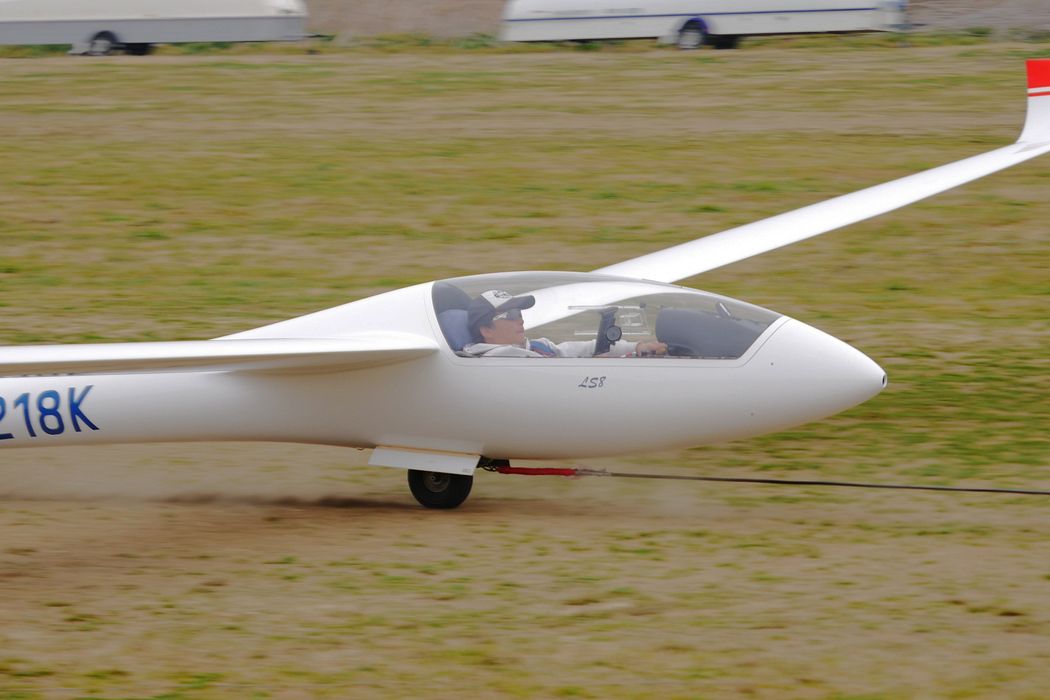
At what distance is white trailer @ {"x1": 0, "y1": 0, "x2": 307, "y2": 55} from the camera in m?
35.2

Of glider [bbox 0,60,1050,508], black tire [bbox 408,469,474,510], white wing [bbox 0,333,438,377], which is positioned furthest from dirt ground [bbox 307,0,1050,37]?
white wing [bbox 0,333,438,377]

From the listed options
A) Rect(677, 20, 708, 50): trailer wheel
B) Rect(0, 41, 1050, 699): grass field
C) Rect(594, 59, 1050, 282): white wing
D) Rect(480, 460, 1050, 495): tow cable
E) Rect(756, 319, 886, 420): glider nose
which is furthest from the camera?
Rect(677, 20, 708, 50): trailer wheel

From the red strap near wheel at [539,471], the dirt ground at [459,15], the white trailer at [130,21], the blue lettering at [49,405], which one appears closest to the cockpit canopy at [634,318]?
the red strap near wheel at [539,471]

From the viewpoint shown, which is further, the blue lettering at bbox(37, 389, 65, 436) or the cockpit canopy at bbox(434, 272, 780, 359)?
the blue lettering at bbox(37, 389, 65, 436)

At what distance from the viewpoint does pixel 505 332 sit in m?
10.2

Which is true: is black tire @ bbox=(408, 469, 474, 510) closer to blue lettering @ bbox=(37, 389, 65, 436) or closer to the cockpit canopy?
the cockpit canopy

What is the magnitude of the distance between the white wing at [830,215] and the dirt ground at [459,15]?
71.5ft

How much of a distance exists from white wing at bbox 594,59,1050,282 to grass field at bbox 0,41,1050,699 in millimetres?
1807

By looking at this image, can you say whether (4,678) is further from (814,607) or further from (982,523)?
(982,523)

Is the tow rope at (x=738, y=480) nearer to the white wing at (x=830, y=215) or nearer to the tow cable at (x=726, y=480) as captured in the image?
the tow cable at (x=726, y=480)

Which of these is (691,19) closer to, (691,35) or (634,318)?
(691,35)

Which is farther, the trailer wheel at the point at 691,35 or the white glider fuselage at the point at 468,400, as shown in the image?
the trailer wheel at the point at 691,35

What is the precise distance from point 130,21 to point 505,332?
28.0 m

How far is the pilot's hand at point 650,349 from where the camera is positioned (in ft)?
33.1
